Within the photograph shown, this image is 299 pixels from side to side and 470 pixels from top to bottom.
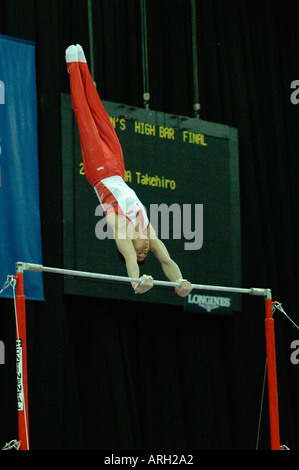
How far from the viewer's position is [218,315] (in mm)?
9625

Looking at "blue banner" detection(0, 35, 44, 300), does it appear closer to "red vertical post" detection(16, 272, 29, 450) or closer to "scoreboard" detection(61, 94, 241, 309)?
"scoreboard" detection(61, 94, 241, 309)

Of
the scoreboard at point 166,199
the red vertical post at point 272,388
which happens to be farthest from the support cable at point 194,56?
the red vertical post at point 272,388

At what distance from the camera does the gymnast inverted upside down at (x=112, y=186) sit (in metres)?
6.77

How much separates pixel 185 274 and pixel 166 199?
0.75m

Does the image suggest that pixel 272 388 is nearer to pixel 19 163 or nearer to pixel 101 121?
pixel 101 121

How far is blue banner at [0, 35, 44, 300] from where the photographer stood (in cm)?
821

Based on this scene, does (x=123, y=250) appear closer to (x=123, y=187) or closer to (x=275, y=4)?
(x=123, y=187)

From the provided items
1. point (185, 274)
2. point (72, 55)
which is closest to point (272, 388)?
point (185, 274)

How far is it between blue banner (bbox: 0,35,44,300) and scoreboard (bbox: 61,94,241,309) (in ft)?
0.93

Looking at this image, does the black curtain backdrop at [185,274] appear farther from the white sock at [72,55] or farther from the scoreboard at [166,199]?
the white sock at [72,55]

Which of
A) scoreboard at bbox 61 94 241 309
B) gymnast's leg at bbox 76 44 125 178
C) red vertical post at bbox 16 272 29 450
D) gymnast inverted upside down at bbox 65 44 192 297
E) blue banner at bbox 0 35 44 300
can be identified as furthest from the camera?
scoreboard at bbox 61 94 241 309

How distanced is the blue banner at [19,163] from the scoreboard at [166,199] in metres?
0.28

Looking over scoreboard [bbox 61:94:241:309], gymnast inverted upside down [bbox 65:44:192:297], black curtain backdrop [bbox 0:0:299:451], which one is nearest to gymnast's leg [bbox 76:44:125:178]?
gymnast inverted upside down [bbox 65:44:192:297]
